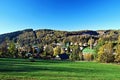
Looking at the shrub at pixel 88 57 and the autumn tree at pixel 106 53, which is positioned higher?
the autumn tree at pixel 106 53

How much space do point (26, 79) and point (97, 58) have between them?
302 feet

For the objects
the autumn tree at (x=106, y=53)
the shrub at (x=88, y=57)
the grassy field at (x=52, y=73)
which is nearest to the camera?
the grassy field at (x=52, y=73)

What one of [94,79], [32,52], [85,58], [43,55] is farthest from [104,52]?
[94,79]

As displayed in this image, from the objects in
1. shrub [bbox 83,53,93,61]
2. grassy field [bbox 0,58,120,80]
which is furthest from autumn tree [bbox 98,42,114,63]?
grassy field [bbox 0,58,120,80]

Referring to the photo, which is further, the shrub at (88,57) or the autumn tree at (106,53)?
the shrub at (88,57)

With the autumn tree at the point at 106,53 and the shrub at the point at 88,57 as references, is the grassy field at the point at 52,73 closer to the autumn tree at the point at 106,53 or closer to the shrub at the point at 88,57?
the autumn tree at the point at 106,53

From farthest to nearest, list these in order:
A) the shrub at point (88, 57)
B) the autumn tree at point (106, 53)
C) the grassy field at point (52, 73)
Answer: the shrub at point (88, 57), the autumn tree at point (106, 53), the grassy field at point (52, 73)

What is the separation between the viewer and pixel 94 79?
40.4m

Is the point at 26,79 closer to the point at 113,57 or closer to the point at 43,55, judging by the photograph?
the point at 113,57

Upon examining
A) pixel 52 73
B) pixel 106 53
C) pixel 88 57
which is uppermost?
pixel 52 73

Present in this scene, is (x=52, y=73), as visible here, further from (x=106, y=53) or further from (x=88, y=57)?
(x=88, y=57)

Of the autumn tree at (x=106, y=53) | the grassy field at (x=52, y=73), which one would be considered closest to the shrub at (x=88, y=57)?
the autumn tree at (x=106, y=53)

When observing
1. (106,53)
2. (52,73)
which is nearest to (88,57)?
(106,53)

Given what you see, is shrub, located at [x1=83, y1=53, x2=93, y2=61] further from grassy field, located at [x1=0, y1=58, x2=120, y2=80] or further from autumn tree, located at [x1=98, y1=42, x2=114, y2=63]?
grassy field, located at [x1=0, y1=58, x2=120, y2=80]
